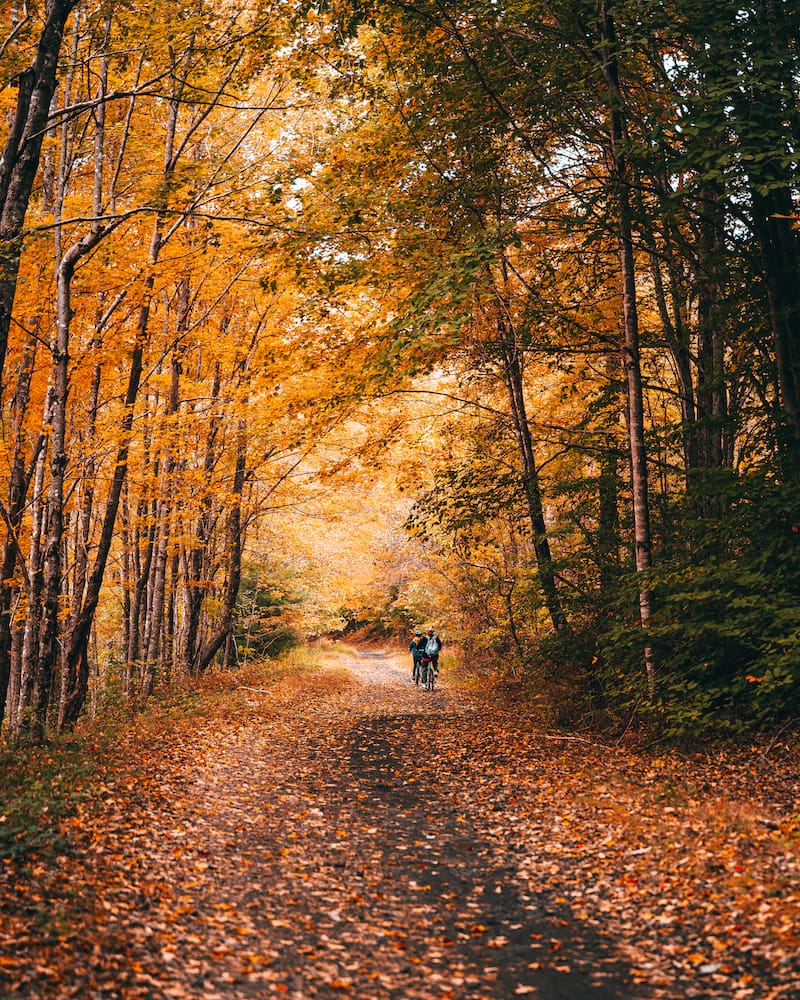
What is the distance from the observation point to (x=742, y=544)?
9227 millimetres

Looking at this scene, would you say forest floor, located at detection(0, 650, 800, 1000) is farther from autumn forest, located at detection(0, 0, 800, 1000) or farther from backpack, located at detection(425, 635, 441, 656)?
backpack, located at detection(425, 635, 441, 656)

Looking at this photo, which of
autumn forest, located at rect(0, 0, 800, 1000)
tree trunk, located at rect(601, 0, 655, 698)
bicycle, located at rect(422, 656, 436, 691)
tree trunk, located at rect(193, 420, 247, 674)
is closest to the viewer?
autumn forest, located at rect(0, 0, 800, 1000)

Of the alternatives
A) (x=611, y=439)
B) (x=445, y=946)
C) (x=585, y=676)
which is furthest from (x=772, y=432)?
(x=445, y=946)

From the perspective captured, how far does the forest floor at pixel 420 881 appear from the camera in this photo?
4203mm

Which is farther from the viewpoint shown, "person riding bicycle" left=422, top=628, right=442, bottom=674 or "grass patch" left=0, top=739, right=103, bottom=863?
"person riding bicycle" left=422, top=628, right=442, bottom=674

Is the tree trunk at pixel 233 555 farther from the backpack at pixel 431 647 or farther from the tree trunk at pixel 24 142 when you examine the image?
the tree trunk at pixel 24 142

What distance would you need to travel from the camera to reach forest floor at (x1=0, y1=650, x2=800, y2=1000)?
4203 mm

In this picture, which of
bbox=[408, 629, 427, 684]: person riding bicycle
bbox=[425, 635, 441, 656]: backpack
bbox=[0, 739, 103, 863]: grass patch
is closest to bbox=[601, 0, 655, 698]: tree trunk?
bbox=[0, 739, 103, 863]: grass patch

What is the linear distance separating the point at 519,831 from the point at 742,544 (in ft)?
15.2

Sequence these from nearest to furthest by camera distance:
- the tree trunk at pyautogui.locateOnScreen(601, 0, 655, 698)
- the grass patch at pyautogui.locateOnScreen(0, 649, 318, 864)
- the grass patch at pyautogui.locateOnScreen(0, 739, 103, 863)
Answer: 1. the grass patch at pyautogui.locateOnScreen(0, 739, 103, 863)
2. the grass patch at pyautogui.locateOnScreen(0, 649, 318, 864)
3. the tree trunk at pyautogui.locateOnScreen(601, 0, 655, 698)

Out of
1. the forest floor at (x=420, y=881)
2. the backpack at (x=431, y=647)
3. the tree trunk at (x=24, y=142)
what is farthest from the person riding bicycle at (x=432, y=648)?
the tree trunk at (x=24, y=142)

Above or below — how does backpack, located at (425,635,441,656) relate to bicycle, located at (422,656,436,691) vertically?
above

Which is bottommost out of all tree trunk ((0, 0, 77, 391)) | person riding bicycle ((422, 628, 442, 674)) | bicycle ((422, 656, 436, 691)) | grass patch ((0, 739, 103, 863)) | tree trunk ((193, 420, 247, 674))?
bicycle ((422, 656, 436, 691))

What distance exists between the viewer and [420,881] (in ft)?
19.3
